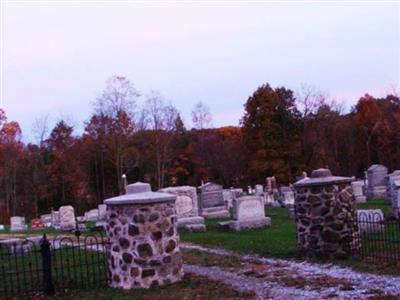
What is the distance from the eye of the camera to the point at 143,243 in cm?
1027

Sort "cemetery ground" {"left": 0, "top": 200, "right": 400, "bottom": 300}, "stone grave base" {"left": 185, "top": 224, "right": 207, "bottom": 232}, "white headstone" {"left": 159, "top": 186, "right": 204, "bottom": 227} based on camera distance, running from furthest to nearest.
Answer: "white headstone" {"left": 159, "top": 186, "right": 204, "bottom": 227} < "stone grave base" {"left": 185, "top": 224, "right": 207, "bottom": 232} < "cemetery ground" {"left": 0, "top": 200, "right": 400, "bottom": 300}

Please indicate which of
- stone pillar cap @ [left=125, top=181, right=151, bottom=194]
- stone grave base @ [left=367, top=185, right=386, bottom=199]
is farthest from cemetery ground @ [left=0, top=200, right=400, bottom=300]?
stone grave base @ [left=367, top=185, right=386, bottom=199]

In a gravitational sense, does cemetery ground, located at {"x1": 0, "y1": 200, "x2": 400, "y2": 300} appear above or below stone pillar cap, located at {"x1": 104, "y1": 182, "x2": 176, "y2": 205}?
below

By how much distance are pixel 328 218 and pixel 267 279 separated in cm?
285

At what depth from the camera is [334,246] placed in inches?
489

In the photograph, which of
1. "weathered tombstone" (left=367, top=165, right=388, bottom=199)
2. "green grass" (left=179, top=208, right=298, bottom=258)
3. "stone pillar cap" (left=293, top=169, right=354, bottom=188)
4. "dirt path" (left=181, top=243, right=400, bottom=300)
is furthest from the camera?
"weathered tombstone" (left=367, top=165, right=388, bottom=199)

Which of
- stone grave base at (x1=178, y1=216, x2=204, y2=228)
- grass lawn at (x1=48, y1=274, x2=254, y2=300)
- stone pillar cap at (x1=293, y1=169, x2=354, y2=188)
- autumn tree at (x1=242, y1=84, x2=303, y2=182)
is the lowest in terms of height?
grass lawn at (x1=48, y1=274, x2=254, y2=300)

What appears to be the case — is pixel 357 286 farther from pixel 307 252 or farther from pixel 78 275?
pixel 78 275

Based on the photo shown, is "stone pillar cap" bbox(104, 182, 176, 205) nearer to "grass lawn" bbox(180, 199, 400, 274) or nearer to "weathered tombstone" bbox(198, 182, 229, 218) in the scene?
"grass lawn" bbox(180, 199, 400, 274)

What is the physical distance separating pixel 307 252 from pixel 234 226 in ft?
25.9

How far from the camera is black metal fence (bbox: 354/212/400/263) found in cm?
1188

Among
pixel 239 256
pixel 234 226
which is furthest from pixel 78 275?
pixel 234 226

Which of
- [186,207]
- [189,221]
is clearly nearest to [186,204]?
[186,207]

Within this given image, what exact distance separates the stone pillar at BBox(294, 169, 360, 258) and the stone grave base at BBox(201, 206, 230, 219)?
564 inches
